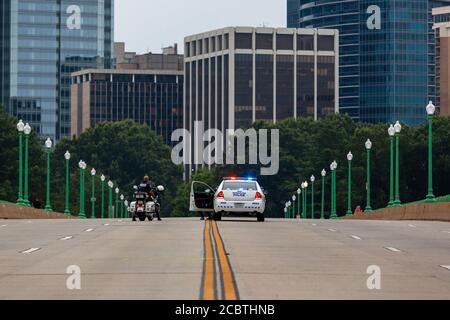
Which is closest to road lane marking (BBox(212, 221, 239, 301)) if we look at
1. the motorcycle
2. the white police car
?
the white police car

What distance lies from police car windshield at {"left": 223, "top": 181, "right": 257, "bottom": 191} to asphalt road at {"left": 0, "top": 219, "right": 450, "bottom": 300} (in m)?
9.36

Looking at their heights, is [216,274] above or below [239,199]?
below

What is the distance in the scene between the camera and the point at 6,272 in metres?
24.1

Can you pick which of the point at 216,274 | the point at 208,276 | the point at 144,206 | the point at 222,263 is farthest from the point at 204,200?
the point at 208,276

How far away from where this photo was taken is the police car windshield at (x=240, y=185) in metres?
50.5

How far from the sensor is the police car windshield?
5047 cm

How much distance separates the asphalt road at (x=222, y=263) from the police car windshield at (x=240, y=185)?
369 inches

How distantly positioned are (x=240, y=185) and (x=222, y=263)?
989 inches

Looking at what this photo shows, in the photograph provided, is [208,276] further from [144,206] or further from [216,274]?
[144,206]

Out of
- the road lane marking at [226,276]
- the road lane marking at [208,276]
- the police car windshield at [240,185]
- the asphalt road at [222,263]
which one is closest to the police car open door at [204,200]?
the police car windshield at [240,185]

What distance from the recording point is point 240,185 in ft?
166

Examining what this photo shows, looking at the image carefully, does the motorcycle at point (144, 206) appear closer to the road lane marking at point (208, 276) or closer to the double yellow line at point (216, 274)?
the double yellow line at point (216, 274)
